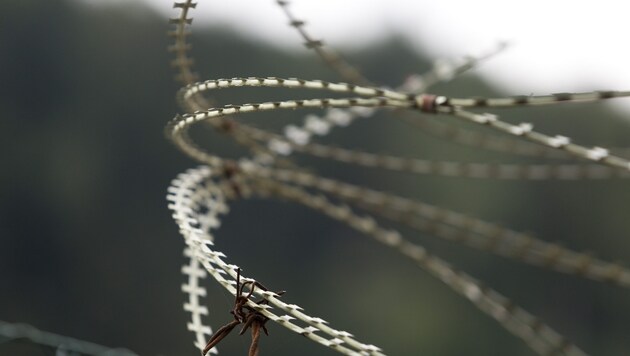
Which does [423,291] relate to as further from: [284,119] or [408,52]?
[408,52]

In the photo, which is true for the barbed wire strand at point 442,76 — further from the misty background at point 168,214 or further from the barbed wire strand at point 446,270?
the misty background at point 168,214

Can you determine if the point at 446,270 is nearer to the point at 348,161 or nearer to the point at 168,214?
the point at 348,161

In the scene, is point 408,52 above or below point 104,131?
above

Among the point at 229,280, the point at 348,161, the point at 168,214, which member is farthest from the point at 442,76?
the point at 168,214

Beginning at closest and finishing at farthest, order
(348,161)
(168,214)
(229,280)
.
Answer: (229,280) < (348,161) < (168,214)

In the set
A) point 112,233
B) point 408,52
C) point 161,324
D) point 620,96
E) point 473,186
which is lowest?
point 620,96

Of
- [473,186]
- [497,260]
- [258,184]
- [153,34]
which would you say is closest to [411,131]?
[473,186]
